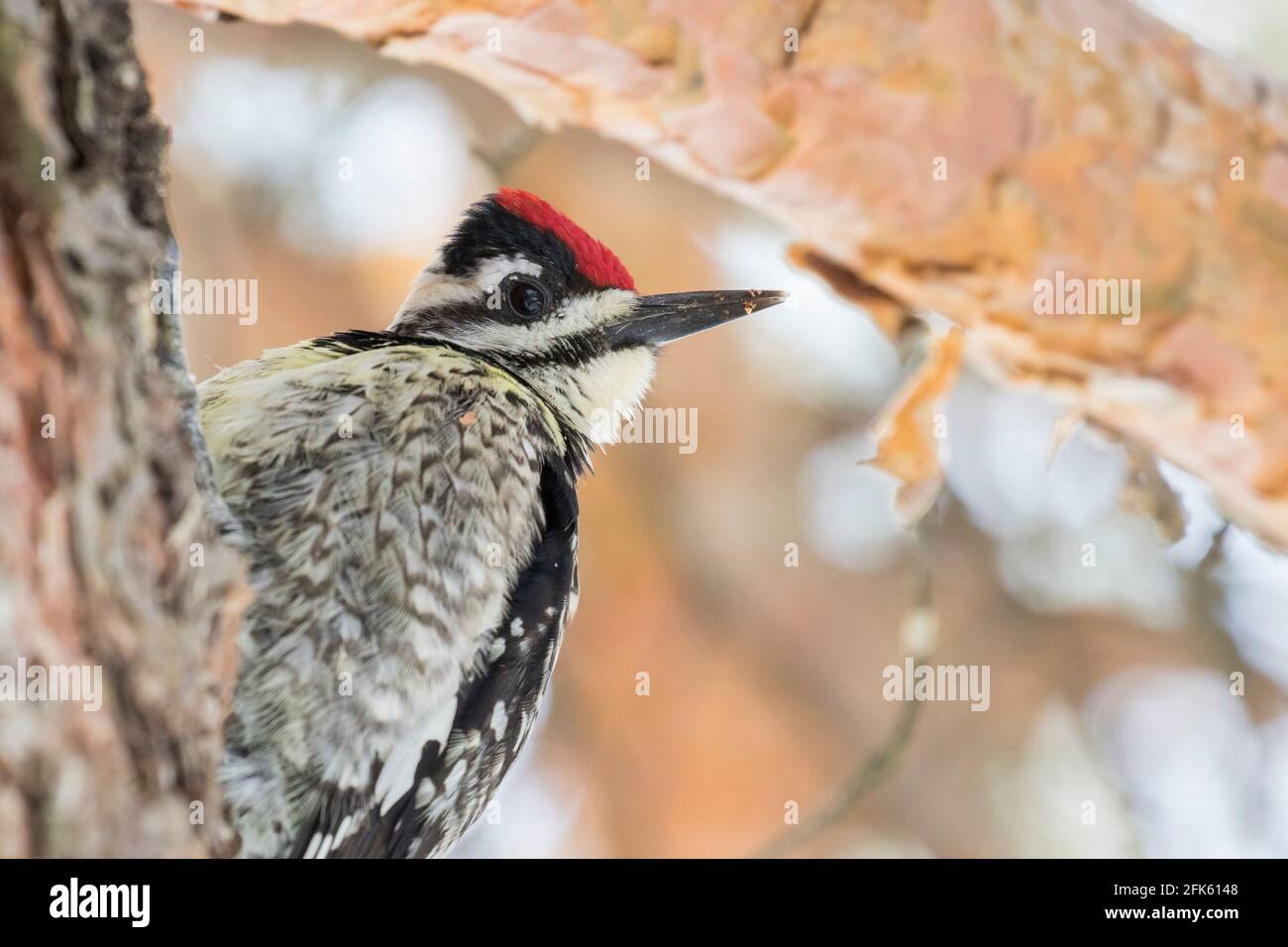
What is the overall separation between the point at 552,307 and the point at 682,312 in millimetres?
283

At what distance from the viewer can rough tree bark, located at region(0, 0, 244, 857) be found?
94cm

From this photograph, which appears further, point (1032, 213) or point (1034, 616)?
point (1034, 616)

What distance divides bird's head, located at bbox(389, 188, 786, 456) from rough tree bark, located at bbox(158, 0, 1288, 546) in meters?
0.23

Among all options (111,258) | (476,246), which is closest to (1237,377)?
(476,246)

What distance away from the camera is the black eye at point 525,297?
2.40 m

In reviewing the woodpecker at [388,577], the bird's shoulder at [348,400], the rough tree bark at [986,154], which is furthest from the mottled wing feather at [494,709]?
the rough tree bark at [986,154]

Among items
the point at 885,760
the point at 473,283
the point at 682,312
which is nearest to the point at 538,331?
the point at 473,283

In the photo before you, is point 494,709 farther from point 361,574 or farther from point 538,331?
point 538,331

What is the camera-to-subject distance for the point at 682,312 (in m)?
2.49

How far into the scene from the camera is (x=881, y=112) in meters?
2.26

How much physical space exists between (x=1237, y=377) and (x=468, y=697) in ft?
5.73

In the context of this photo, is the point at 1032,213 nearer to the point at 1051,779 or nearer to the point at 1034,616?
the point at 1034,616

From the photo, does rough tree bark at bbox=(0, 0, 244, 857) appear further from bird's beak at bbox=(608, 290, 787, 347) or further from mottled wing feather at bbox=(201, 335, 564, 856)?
bird's beak at bbox=(608, 290, 787, 347)

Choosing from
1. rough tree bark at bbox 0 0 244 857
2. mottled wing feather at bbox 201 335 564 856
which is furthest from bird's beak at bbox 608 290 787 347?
rough tree bark at bbox 0 0 244 857
